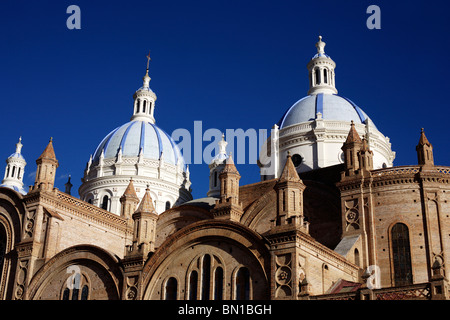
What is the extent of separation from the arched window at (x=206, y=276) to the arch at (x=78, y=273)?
19.4 ft

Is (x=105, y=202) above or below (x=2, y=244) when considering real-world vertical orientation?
above

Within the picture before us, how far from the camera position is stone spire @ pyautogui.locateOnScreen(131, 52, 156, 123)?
229 feet

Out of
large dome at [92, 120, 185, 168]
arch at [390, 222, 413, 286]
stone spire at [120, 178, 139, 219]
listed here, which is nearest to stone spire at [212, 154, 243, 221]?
stone spire at [120, 178, 139, 219]

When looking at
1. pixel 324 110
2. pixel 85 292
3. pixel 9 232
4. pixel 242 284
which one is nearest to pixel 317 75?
pixel 324 110

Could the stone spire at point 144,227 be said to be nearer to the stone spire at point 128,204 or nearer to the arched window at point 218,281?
the arched window at point 218,281

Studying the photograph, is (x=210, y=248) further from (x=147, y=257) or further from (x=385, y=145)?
(x=385, y=145)

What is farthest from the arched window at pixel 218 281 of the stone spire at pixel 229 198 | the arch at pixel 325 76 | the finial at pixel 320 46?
the finial at pixel 320 46

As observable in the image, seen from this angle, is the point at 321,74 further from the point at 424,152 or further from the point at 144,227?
the point at 144,227

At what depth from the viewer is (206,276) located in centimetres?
3319

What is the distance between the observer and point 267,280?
99.3ft

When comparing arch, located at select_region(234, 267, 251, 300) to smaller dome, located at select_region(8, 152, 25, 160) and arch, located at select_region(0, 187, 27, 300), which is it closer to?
arch, located at select_region(0, 187, 27, 300)

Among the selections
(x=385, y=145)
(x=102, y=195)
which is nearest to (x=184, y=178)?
(x=102, y=195)

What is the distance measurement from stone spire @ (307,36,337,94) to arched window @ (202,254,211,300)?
90.4 feet

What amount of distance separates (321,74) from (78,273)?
30474mm
